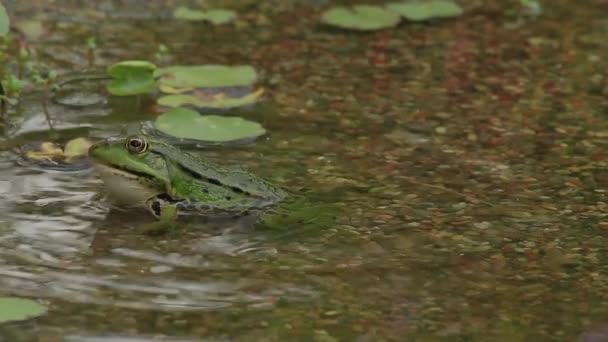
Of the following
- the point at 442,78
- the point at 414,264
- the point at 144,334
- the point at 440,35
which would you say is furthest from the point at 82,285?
the point at 440,35

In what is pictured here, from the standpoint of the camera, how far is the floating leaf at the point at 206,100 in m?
4.14

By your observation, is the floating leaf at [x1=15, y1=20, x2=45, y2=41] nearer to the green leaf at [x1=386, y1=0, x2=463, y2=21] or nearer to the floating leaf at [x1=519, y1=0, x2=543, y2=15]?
the green leaf at [x1=386, y1=0, x2=463, y2=21]

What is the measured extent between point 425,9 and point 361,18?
0.33 metres

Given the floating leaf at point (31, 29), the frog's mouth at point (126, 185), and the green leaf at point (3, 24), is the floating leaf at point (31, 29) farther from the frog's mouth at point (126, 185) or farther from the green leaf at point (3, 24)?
the frog's mouth at point (126, 185)

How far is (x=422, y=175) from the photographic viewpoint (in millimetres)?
3697

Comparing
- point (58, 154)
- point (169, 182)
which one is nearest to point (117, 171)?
point (169, 182)

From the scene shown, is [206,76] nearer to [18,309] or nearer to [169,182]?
[169,182]

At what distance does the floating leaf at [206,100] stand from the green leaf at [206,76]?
0.05 metres

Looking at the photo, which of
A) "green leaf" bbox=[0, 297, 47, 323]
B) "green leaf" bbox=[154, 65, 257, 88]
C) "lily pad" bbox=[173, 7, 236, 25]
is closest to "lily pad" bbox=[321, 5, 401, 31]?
"lily pad" bbox=[173, 7, 236, 25]

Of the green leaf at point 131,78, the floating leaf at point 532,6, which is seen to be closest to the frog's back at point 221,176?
the green leaf at point 131,78

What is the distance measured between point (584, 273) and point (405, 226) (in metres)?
0.56

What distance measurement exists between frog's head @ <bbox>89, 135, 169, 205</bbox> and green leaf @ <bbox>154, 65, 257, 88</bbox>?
2.79 feet

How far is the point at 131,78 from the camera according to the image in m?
4.14

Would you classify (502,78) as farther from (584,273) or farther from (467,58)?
(584,273)
